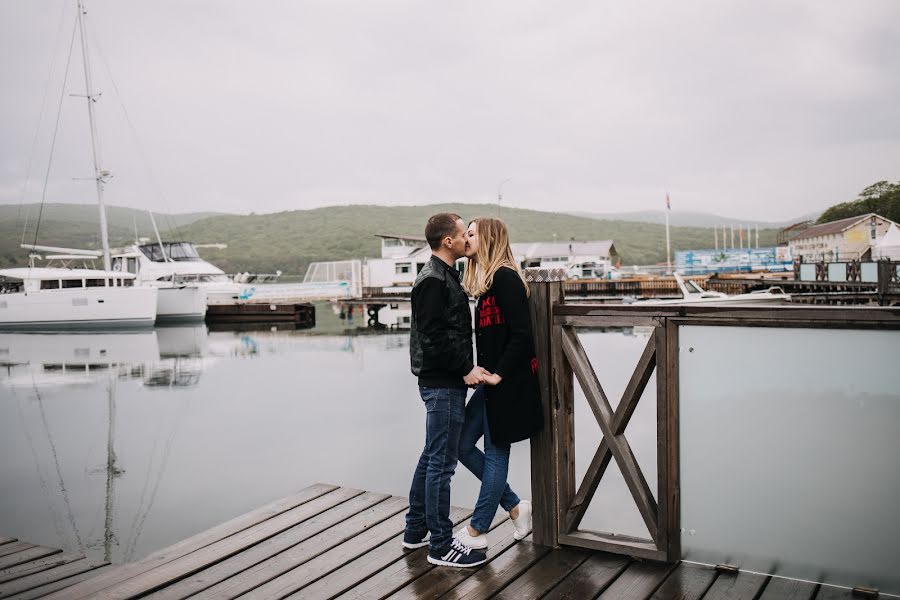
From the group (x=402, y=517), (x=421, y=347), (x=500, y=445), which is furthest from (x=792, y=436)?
(x=402, y=517)

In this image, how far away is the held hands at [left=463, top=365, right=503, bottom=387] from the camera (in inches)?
126

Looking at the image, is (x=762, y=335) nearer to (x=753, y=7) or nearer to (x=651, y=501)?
(x=651, y=501)

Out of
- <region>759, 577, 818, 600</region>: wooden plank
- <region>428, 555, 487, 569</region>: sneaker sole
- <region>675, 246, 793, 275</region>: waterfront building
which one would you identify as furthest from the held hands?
<region>675, 246, 793, 275</region>: waterfront building

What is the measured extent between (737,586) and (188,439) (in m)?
11.1

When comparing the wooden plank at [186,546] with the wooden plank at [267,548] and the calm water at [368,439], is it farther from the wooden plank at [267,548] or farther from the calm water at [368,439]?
the calm water at [368,439]

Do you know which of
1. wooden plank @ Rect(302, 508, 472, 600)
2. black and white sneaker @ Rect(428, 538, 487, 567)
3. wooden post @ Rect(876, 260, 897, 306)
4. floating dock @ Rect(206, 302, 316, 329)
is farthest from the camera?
floating dock @ Rect(206, 302, 316, 329)

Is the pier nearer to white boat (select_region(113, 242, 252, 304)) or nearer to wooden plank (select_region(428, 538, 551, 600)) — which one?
wooden plank (select_region(428, 538, 551, 600))

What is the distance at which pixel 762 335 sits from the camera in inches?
118

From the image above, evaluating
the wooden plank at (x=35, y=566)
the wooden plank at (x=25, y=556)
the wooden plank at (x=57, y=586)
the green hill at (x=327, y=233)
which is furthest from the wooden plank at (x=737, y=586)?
the green hill at (x=327, y=233)

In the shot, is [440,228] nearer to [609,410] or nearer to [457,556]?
[609,410]

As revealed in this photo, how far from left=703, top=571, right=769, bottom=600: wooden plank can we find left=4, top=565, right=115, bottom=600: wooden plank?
9.94 ft

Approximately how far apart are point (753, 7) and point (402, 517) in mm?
105719

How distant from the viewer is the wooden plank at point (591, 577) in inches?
116

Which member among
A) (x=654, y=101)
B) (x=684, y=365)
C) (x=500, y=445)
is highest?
(x=654, y=101)
